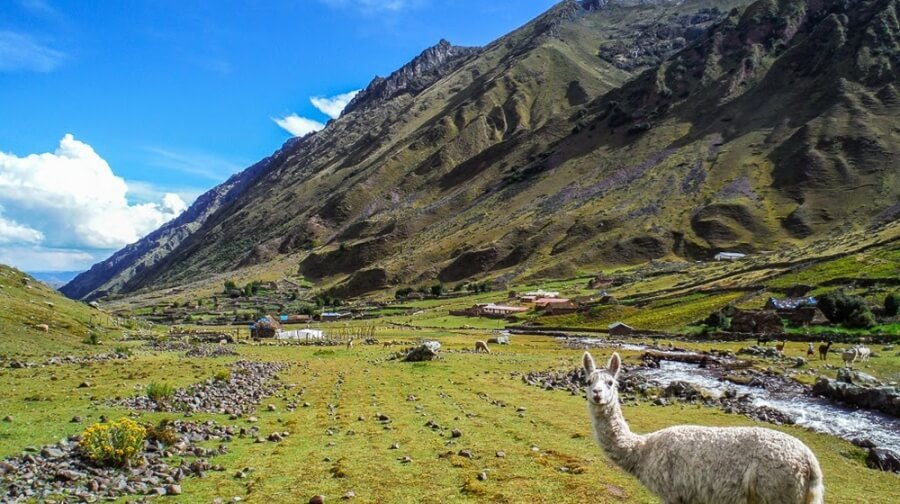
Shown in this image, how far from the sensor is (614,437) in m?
10.9

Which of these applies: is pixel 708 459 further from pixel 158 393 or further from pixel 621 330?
pixel 621 330

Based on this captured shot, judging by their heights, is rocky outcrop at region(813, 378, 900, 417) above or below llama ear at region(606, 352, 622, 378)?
below

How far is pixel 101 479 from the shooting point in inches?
524

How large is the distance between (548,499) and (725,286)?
109 m

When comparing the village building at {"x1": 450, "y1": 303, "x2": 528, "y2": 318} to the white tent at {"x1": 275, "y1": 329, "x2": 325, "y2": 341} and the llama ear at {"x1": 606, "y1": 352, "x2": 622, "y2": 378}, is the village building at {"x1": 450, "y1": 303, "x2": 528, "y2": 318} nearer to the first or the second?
the white tent at {"x1": 275, "y1": 329, "x2": 325, "y2": 341}

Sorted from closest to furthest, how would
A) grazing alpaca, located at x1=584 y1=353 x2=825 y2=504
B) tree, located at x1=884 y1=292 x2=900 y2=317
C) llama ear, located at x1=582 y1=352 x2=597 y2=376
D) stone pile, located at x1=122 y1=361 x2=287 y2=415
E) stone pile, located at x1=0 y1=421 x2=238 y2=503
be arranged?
grazing alpaca, located at x1=584 y1=353 x2=825 y2=504
llama ear, located at x1=582 y1=352 x2=597 y2=376
stone pile, located at x1=0 y1=421 x2=238 y2=503
stone pile, located at x1=122 y1=361 x2=287 y2=415
tree, located at x1=884 y1=292 x2=900 y2=317

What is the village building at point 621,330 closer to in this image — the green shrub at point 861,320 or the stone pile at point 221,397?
the green shrub at point 861,320

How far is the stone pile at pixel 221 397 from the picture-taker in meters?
22.5

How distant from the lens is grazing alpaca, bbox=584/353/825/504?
9156 mm

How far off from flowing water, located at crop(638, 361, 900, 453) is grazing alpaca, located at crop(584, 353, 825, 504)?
18199 millimetres

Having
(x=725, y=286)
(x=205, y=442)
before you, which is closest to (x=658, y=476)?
(x=205, y=442)

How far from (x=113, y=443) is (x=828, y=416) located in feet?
105

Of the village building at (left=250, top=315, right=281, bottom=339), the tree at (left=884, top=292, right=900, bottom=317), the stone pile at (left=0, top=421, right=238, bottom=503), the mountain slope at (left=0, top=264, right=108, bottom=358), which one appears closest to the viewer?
the stone pile at (left=0, top=421, right=238, bottom=503)

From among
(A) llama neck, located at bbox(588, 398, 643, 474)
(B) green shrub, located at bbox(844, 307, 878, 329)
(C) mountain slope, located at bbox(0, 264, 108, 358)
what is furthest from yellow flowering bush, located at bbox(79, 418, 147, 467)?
(B) green shrub, located at bbox(844, 307, 878, 329)
